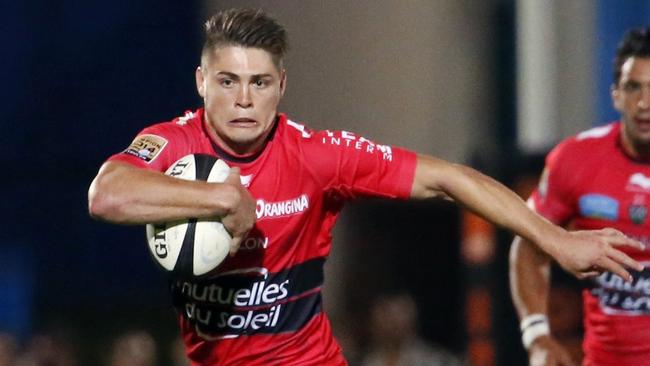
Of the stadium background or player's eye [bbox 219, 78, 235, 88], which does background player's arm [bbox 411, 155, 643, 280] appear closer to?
player's eye [bbox 219, 78, 235, 88]

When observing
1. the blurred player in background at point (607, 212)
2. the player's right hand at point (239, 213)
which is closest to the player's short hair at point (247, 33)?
the player's right hand at point (239, 213)

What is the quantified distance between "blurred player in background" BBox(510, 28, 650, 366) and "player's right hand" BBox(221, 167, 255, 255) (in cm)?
208

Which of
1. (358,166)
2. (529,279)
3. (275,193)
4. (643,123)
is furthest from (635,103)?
(275,193)

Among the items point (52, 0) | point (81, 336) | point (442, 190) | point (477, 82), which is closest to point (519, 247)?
point (442, 190)

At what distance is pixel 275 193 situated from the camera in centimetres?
601

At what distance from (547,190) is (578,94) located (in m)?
4.42

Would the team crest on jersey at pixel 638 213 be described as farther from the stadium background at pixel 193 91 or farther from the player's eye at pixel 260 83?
the stadium background at pixel 193 91

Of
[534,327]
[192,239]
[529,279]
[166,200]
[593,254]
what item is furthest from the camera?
[529,279]

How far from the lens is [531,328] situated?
24.1 ft

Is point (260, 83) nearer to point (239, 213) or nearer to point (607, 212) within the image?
point (239, 213)

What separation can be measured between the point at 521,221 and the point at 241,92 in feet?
3.59

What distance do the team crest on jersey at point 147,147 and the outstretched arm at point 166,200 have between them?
0.23 m

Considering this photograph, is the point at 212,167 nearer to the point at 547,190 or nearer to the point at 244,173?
the point at 244,173

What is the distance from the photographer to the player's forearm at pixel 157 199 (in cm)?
543
